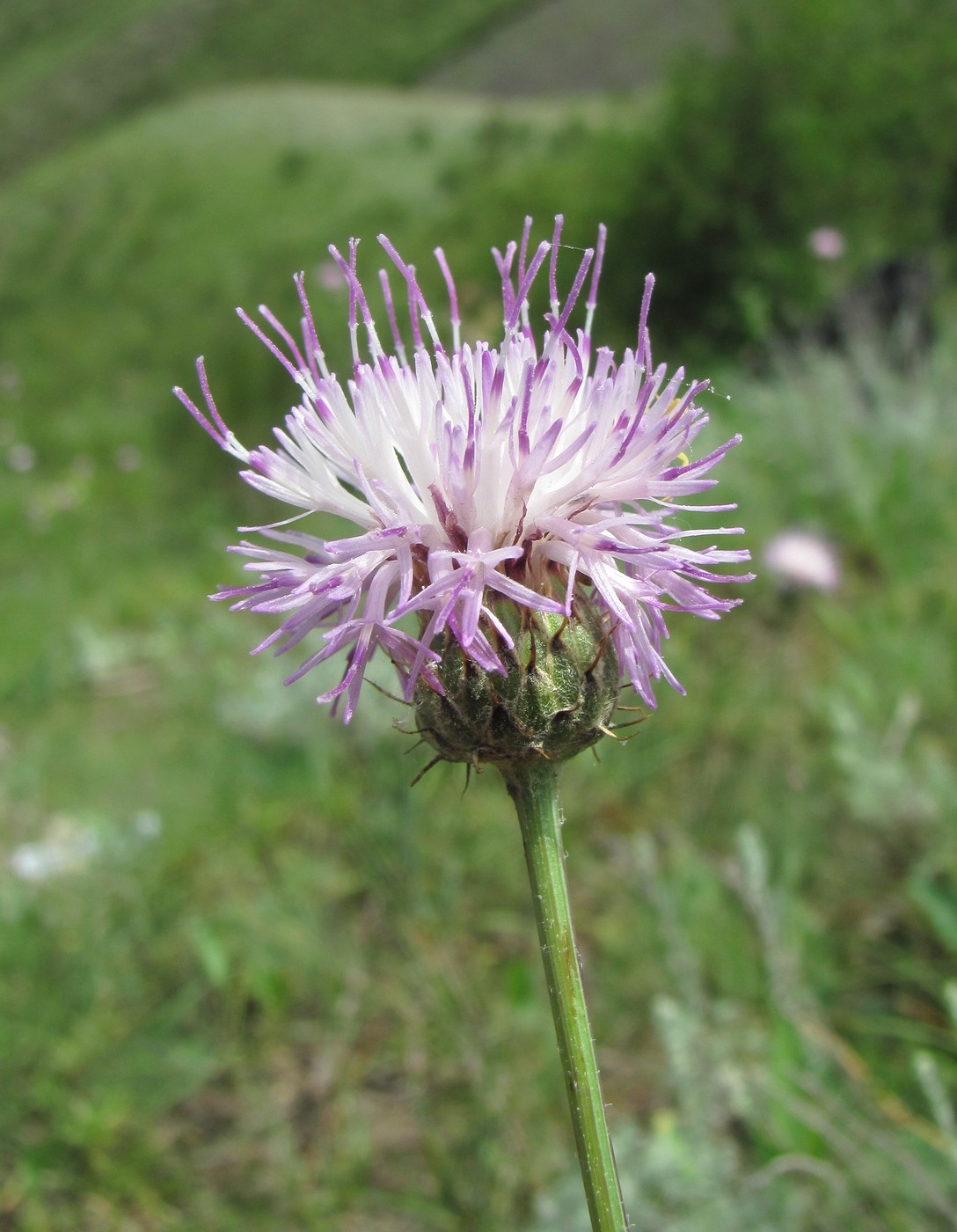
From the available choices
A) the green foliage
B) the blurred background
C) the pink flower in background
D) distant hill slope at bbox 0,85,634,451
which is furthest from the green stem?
distant hill slope at bbox 0,85,634,451

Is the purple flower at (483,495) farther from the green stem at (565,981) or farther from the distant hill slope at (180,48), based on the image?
the distant hill slope at (180,48)

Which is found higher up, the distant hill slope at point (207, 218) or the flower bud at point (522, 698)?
the distant hill slope at point (207, 218)

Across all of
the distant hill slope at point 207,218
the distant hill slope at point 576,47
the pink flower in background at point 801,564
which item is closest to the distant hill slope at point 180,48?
the distant hill slope at point 576,47

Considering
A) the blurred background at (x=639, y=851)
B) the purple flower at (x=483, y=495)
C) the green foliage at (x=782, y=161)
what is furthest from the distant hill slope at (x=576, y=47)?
the purple flower at (x=483, y=495)

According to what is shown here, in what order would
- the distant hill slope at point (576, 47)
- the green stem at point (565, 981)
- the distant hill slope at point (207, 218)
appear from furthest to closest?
the distant hill slope at point (207, 218) < the distant hill slope at point (576, 47) < the green stem at point (565, 981)

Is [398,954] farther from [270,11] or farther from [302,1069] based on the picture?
[270,11]

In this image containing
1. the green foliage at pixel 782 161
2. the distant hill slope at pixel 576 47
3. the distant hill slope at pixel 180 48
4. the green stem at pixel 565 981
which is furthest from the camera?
the distant hill slope at pixel 180 48

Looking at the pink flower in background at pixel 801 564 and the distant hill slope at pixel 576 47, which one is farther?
the distant hill slope at pixel 576 47

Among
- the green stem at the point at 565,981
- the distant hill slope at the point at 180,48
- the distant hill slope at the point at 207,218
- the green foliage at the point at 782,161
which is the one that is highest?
the distant hill slope at the point at 180,48
